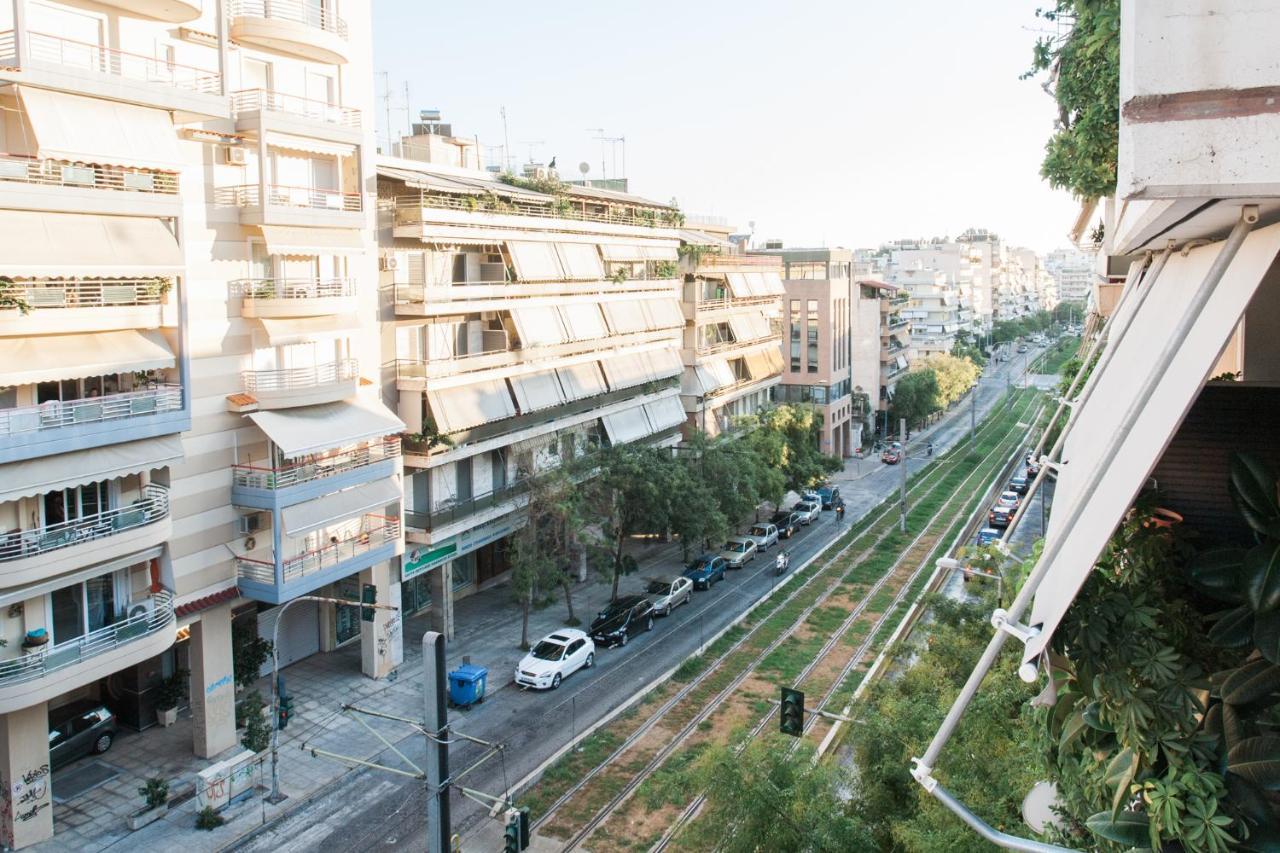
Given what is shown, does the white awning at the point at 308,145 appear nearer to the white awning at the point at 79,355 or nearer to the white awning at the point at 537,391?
the white awning at the point at 79,355

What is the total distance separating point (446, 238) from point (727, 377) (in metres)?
24.6

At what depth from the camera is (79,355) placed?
20.0 m

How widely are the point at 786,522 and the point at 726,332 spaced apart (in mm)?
11583

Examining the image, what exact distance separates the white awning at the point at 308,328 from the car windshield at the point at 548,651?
1051 cm

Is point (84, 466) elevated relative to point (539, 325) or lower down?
lower down

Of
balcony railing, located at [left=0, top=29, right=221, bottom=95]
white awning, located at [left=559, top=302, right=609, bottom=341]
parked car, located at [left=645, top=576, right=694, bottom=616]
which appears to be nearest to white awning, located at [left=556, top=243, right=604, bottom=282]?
white awning, located at [left=559, top=302, right=609, bottom=341]

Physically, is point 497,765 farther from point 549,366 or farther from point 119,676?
point 549,366

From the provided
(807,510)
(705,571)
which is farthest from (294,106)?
(807,510)

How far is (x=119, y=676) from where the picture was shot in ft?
81.0

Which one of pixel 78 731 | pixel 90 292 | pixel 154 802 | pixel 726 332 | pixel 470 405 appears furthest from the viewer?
pixel 726 332

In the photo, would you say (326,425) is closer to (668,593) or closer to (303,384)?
(303,384)

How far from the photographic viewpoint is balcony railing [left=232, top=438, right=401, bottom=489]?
79.1 ft

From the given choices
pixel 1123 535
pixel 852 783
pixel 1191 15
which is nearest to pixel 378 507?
pixel 852 783

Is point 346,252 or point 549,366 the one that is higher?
point 346,252
